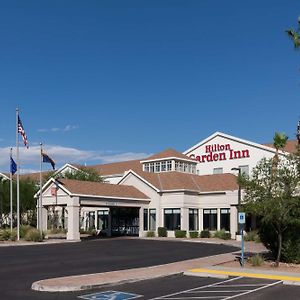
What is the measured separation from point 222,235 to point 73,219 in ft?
41.9

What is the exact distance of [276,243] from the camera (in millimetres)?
22234

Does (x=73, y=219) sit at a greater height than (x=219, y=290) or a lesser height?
greater

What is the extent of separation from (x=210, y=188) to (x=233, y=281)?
34.2m

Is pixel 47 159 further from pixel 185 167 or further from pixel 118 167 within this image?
pixel 118 167

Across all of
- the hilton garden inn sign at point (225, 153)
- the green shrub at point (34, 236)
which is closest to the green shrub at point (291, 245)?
the green shrub at point (34, 236)

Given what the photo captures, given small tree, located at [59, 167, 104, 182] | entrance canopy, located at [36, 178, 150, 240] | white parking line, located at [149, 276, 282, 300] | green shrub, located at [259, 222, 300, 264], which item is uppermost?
small tree, located at [59, 167, 104, 182]

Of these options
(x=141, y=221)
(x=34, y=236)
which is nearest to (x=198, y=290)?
(x=34, y=236)

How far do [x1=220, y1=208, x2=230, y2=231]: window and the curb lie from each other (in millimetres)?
28586

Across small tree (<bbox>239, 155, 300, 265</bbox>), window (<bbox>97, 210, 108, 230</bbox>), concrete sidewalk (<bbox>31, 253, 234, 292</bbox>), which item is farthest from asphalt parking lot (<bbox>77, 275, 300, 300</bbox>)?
window (<bbox>97, 210, 108, 230</bbox>)

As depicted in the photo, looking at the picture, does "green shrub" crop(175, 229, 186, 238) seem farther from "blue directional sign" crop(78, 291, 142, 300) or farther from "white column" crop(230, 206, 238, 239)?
"blue directional sign" crop(78, 291, 142, 300)

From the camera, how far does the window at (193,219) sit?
165 feet

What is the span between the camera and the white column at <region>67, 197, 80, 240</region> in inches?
1693

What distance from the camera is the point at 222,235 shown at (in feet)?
148

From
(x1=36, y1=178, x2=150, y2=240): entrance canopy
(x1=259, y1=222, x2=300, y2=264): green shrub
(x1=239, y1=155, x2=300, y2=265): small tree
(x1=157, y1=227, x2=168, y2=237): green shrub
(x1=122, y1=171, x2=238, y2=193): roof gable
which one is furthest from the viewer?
(x1=122, y1=171, x2=238, y2=193): roof gable
